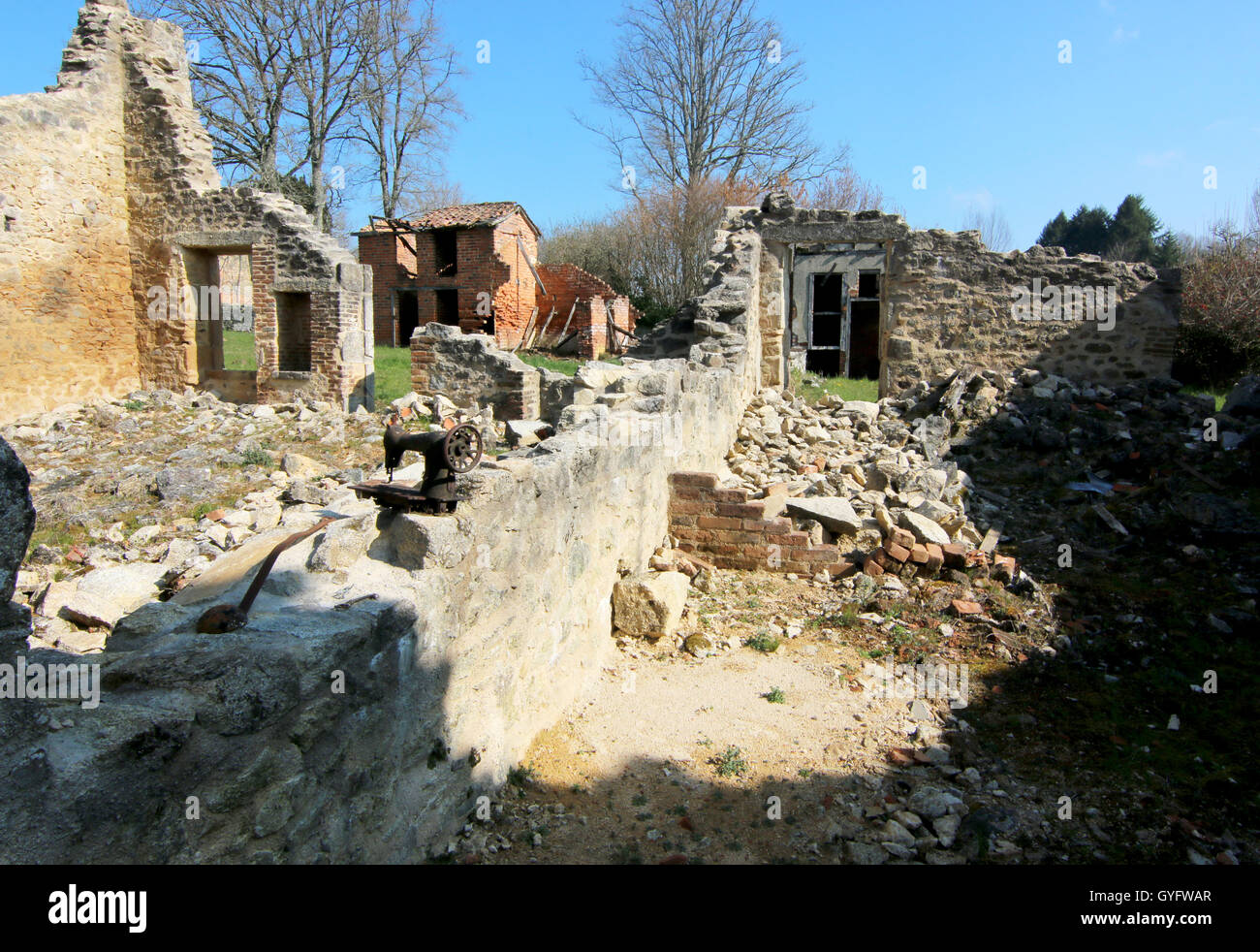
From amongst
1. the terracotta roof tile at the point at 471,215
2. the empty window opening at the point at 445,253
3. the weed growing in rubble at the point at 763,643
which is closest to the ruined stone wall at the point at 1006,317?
the weed growing in rubble at the point at 763,643

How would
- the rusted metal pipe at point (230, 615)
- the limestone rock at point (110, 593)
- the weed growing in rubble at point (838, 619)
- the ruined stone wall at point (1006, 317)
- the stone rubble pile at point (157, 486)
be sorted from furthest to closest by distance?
1. the ruined stone wall at point (1006, 317)
2. the stone rubble pile at point (157, 486)
3. the weed growing in rubble at point (838, 619)
4. the limestone rock at point (110, 593)
5. the rusted metal pipe at point (230, 615)

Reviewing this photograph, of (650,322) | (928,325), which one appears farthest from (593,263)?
Answer: (928,325)

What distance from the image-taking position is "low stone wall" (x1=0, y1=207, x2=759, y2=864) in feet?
6.17

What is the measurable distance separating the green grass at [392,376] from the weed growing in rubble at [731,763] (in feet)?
34.5

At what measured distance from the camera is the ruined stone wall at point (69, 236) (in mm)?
11500

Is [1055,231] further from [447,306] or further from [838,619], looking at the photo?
[838,619]

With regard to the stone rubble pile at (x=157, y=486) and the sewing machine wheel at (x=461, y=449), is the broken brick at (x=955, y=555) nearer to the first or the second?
the sewing machine wheel at (x=461, y=449)

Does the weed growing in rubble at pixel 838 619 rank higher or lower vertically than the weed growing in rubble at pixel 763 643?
higher

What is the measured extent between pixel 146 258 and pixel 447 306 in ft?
38.0

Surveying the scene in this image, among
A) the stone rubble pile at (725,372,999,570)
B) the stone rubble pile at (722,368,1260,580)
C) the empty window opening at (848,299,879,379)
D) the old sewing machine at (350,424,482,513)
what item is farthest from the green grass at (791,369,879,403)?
the old sewing machine at (350,424,482,513)

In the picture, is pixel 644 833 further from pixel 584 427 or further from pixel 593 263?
pixel 593 263

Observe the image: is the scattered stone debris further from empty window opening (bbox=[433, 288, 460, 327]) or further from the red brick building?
empty window opening (bbox=[433, 288, 460, 327])

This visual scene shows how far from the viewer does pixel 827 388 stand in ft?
45.2
